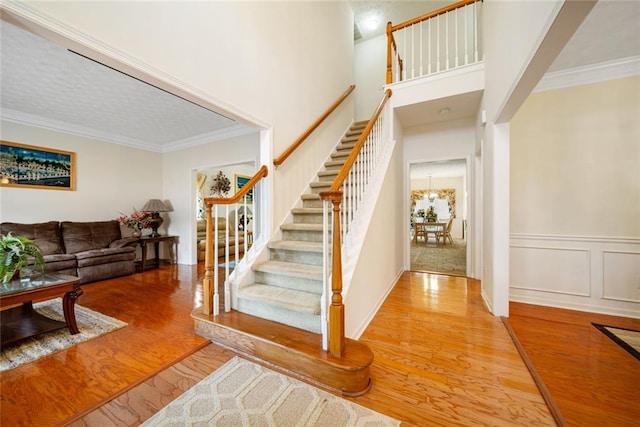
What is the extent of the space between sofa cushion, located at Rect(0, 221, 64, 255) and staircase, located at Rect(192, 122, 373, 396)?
127 inches

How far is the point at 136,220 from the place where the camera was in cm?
448

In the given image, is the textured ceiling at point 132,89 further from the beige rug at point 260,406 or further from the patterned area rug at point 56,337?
the beige rug at point 260,406

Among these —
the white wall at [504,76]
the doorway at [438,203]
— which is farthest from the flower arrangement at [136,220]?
the doorway at [438,203]

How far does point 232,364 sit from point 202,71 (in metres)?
2.28

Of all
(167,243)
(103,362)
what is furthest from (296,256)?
(167,243)

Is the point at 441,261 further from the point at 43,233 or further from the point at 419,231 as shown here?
the point at 43,233

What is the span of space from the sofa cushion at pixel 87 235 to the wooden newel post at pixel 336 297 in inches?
177

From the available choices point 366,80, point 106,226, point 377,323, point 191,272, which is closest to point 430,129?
point 366,80

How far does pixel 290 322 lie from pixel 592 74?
3.89m

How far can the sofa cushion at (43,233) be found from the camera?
3.34 meters

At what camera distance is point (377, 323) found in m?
2.29

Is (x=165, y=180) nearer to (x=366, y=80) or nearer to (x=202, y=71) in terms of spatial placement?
(x=202, y=71)

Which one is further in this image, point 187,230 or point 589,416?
point 187,230

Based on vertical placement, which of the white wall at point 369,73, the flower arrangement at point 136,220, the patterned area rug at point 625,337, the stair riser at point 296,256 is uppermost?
the white wall at point 369,73
